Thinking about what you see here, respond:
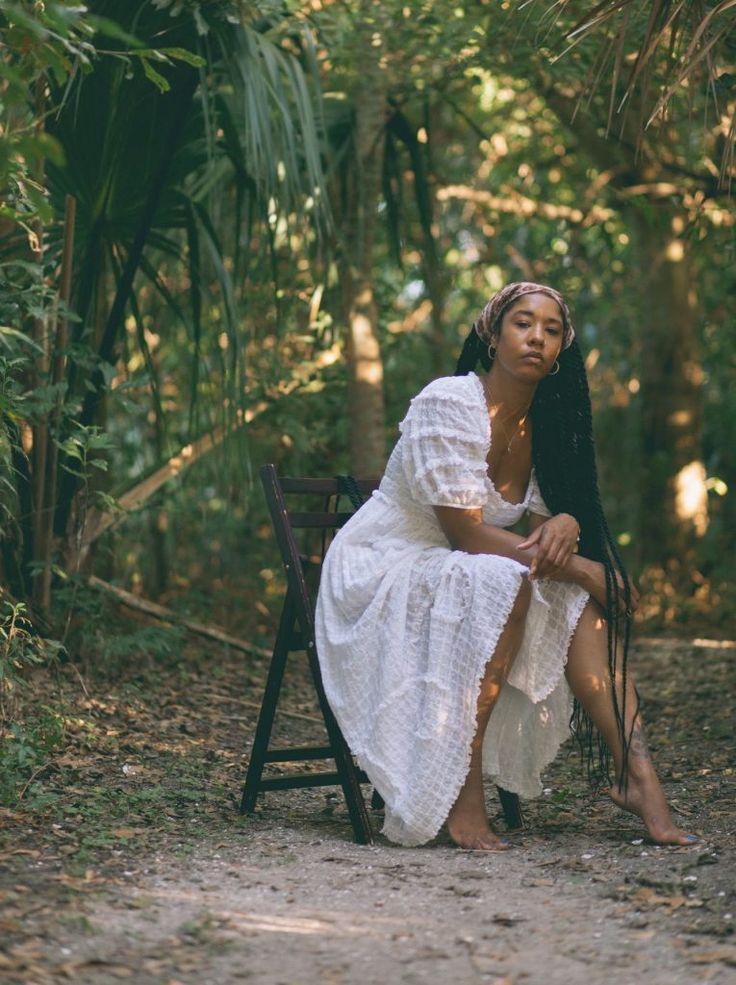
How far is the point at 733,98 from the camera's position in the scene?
518 centimetres

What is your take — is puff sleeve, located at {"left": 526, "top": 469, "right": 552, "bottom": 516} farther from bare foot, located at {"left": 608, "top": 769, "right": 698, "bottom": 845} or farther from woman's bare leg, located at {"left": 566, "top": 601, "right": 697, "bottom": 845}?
bare foot, located at {"left": 608, "top": 769, "right": 698, "bottom": 845}

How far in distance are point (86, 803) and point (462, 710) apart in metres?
1.05

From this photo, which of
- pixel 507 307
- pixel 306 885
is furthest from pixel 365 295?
pixel 306 885

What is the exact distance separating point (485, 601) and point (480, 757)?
40cm

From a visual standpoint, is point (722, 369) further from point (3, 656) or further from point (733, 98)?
point (3, 656)

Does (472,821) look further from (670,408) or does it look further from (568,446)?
(670,408)

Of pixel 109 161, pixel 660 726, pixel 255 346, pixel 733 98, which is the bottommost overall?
pixel 660 726

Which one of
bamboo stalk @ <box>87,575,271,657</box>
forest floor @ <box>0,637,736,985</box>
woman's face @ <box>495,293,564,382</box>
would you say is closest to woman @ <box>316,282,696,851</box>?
woman's face @ <box>495,293,564,382</box>

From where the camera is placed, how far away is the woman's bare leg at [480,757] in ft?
10.9

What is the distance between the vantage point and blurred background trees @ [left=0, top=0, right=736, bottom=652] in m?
4.45

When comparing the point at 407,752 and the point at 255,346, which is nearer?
the point at 407,752

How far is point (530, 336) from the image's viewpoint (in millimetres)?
3518

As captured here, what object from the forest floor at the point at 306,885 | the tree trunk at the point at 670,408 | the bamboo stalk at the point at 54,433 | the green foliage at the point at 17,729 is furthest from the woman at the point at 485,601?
the tree trunk at the point at 670,408

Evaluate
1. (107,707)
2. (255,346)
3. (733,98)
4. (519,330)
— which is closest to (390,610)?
(519,330)
